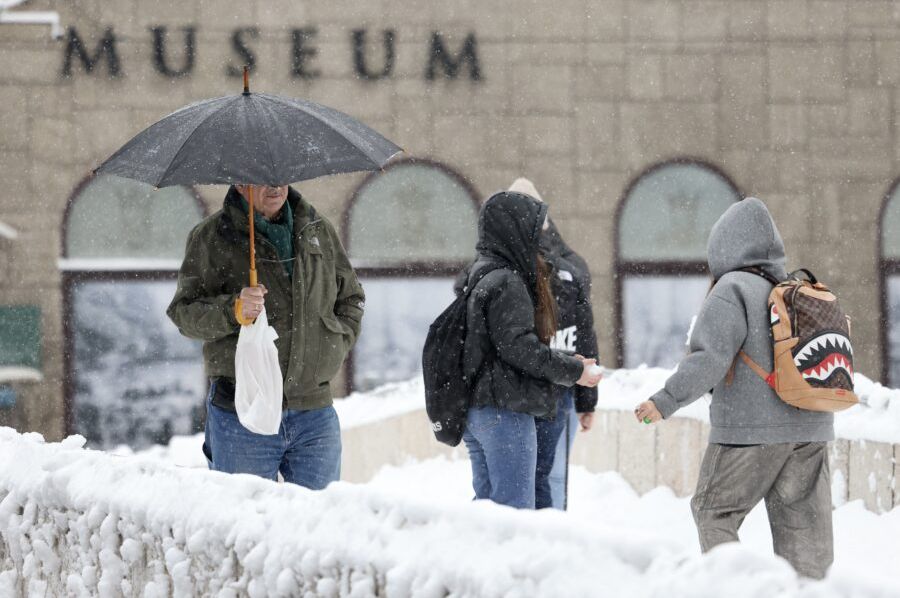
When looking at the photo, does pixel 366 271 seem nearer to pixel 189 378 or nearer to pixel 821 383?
pixel 189 378

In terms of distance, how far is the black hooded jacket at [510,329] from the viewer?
16.0 feet

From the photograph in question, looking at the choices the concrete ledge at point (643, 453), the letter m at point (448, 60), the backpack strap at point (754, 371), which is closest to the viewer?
the backpack strap at point (754, 371)

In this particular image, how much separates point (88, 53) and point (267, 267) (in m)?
8.59

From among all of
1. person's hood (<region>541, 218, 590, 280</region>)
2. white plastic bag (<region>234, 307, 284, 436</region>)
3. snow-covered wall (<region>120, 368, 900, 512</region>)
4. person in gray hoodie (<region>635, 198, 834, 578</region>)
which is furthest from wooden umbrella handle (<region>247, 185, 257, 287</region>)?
snow-covered wall (<region>120, 368, 900, 512</region>)

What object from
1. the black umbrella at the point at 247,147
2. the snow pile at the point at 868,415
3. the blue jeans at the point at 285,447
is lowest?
the snow pile at the point at 868,415

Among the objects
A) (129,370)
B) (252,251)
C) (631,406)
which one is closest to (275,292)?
(252,251)

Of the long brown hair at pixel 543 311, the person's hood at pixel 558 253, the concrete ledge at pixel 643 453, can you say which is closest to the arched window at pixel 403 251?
the concrete ledge at pixel 643 453

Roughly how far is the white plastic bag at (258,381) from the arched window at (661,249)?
868 cm

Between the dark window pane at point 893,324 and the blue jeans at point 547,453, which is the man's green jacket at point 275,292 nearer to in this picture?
the blue jeans at point 547,453

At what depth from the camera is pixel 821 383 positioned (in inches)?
174

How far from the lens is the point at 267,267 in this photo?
15.3ft

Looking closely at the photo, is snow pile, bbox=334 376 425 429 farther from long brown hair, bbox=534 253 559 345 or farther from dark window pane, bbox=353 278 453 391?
long brown hair, bbox=534 253 559 345

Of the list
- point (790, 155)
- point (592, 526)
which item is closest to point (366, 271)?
point (790, 155)

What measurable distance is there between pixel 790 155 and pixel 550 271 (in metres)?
8.22
